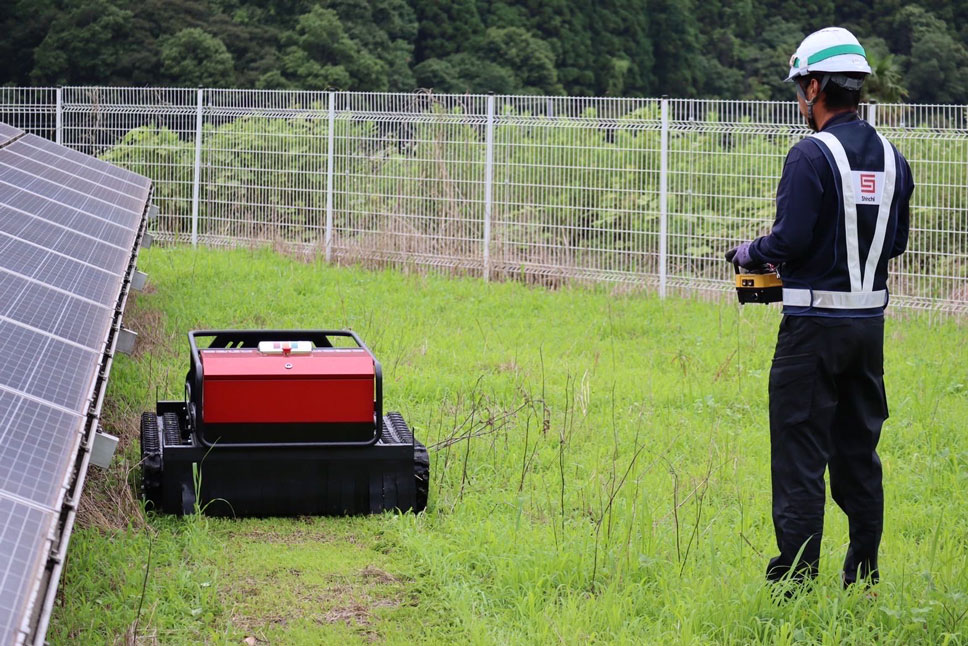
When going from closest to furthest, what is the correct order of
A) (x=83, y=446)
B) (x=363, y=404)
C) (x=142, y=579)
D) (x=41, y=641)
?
(x=41, y=641) → (x=83, y=446) → (x=142, y=579) → (x=363, y=404)

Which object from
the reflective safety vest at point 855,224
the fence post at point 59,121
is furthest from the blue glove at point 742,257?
the fence post at point 59,121

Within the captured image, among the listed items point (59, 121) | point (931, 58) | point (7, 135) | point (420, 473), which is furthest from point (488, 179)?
point (931, 58)

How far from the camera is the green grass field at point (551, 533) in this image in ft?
16.1

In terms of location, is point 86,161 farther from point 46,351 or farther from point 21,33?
point 21,33

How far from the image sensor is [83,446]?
449 centimetres

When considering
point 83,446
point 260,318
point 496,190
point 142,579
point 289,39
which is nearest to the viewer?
point 83,446

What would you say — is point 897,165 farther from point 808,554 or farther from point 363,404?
point 363,404

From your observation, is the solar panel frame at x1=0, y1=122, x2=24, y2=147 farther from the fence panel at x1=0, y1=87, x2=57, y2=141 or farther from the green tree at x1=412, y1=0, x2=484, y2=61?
the green tree at x1=412, y1=0, x2=484, y2=61

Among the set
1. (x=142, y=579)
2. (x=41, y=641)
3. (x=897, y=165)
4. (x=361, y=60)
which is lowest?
(x=142, y=579)

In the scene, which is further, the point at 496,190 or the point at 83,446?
the point at 496,190

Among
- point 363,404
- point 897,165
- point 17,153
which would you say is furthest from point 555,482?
point 17,153

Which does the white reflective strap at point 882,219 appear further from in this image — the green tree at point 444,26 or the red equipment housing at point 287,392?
the green tree at point 444,26

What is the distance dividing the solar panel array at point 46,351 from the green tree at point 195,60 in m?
40.3

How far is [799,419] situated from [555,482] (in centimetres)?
245
